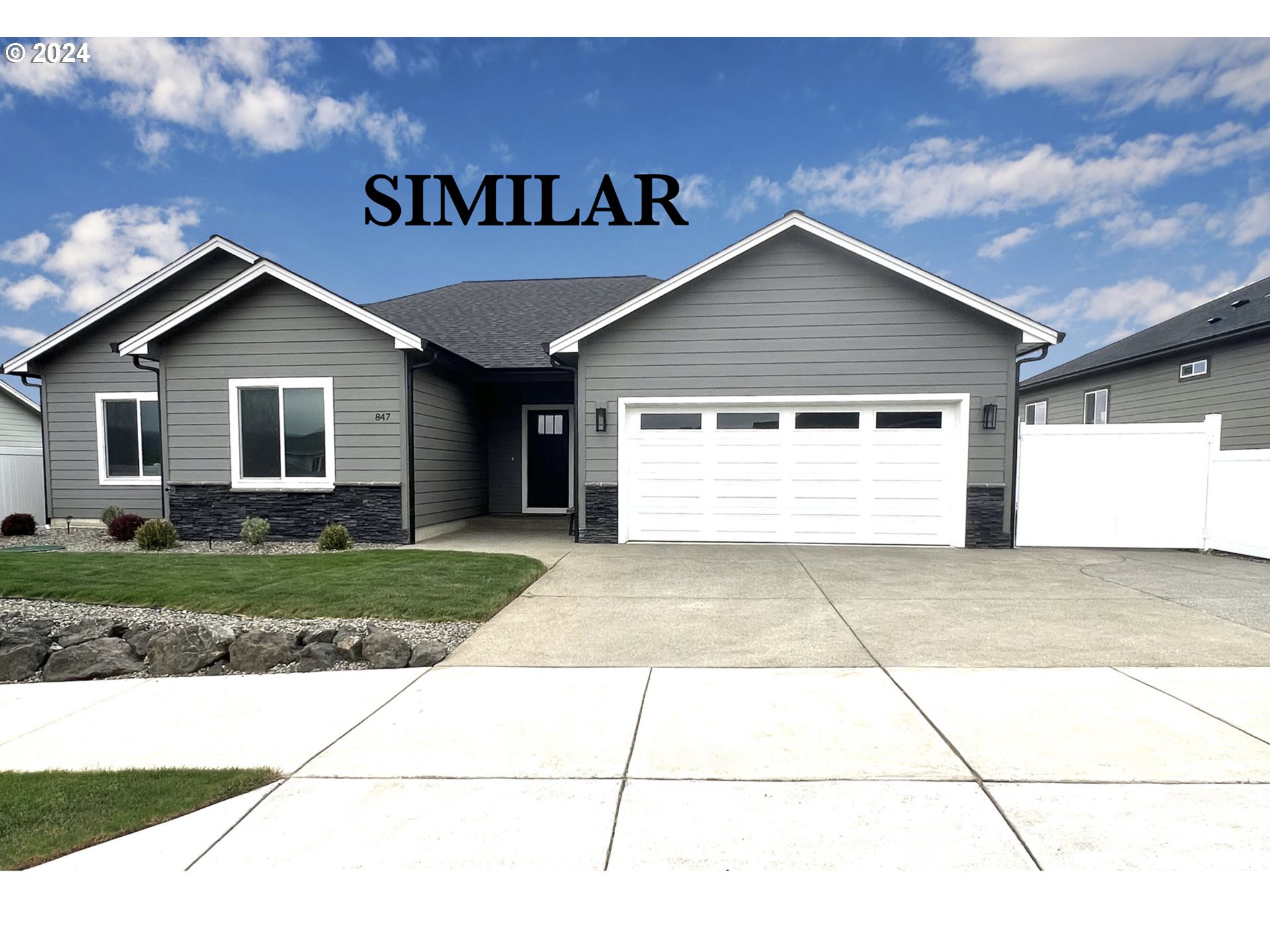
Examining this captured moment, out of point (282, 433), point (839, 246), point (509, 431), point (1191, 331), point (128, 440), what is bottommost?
point (128, 440)

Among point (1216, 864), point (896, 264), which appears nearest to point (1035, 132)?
point (896, 264)

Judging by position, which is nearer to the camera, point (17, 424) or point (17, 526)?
point (17, 526)

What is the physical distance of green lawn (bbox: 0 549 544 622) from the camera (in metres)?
6.08

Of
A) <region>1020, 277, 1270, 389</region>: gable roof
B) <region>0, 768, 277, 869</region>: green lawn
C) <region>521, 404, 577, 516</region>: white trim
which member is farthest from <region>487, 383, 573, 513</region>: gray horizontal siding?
<region>1020, 277, 1270, 389</region>: gable roof

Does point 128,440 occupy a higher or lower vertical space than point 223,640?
higher

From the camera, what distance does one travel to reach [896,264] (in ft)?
31.7

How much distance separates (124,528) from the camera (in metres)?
10.9

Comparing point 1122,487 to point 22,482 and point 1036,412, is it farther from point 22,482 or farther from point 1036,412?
point 22,482

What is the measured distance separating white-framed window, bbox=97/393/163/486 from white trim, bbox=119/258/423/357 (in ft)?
9.63

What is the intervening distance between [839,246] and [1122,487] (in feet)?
18.9

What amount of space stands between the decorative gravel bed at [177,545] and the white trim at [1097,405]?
17923 mm

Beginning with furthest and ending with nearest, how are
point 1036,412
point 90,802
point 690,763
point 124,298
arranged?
point 1036,412, point 124,298, point 690,763, point 90,802

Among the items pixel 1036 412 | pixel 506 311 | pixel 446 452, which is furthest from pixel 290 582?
pixel 1036 412

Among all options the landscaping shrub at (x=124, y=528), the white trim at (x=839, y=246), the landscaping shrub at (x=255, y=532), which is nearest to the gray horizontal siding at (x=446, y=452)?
the landscaping shrub at (x=255, y=532)
